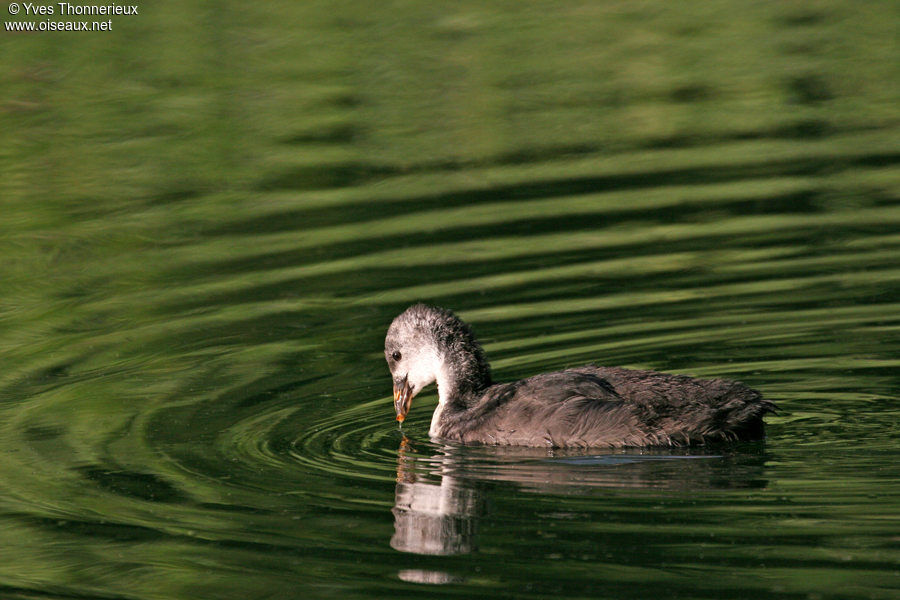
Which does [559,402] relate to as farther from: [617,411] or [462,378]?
[462,378]

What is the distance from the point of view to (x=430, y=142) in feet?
55.7

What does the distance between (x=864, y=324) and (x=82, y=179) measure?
8159 mm

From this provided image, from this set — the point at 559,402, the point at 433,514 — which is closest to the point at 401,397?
the point at 559,402

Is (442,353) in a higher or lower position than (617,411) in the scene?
higher

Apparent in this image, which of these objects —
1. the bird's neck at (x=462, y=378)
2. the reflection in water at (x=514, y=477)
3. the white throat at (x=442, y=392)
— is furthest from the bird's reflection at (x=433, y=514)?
the bird's neck at (x=462, y=378)

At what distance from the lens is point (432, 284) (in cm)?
1287

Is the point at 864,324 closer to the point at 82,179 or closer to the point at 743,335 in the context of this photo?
the point at 743,335

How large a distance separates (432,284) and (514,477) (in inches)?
159

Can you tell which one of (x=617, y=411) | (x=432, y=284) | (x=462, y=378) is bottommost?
(x=617, y=411)

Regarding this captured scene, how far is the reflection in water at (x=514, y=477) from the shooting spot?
8266 mm

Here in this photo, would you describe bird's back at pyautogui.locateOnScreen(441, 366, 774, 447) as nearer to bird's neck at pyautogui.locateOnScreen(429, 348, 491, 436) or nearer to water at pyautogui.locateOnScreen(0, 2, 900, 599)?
water at pyautogui.locateOnScreen(0, 2, 900, 599)

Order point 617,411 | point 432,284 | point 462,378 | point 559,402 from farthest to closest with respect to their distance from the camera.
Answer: point 432,284 < point 462,378 < point 559,402 < point 617,411

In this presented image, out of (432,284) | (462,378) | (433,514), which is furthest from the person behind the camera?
(432,284)

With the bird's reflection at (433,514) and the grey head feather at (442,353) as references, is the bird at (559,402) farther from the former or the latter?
the bird's reflection at (433,514)
